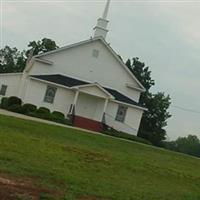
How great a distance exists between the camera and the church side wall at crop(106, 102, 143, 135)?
46.8m

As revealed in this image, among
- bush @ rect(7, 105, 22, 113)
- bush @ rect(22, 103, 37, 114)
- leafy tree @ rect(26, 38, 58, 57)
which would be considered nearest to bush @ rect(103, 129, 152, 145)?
bush @ rect(22, 103, 37, 114)

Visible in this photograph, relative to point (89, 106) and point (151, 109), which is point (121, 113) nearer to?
point (89, 106)

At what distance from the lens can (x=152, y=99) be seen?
63156 mm

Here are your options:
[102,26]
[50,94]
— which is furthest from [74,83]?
[102,26]

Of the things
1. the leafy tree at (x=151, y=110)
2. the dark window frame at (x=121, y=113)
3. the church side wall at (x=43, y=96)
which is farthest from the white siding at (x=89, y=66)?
the leafy tree at (x=151, y=110)

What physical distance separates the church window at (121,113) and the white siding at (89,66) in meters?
2.40

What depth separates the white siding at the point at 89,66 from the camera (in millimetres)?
47656

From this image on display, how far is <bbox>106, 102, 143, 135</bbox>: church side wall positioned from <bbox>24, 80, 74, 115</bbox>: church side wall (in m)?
3.48

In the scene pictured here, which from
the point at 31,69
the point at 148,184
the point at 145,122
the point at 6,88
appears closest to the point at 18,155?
the point at 148,184

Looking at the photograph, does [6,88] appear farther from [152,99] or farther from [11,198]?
[11,198]

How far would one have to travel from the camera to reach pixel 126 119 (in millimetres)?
47500

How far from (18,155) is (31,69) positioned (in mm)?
33730

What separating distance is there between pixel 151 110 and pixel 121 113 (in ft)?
51.5

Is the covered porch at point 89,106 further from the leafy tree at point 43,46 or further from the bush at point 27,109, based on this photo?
the leafy tree at point 43,46
